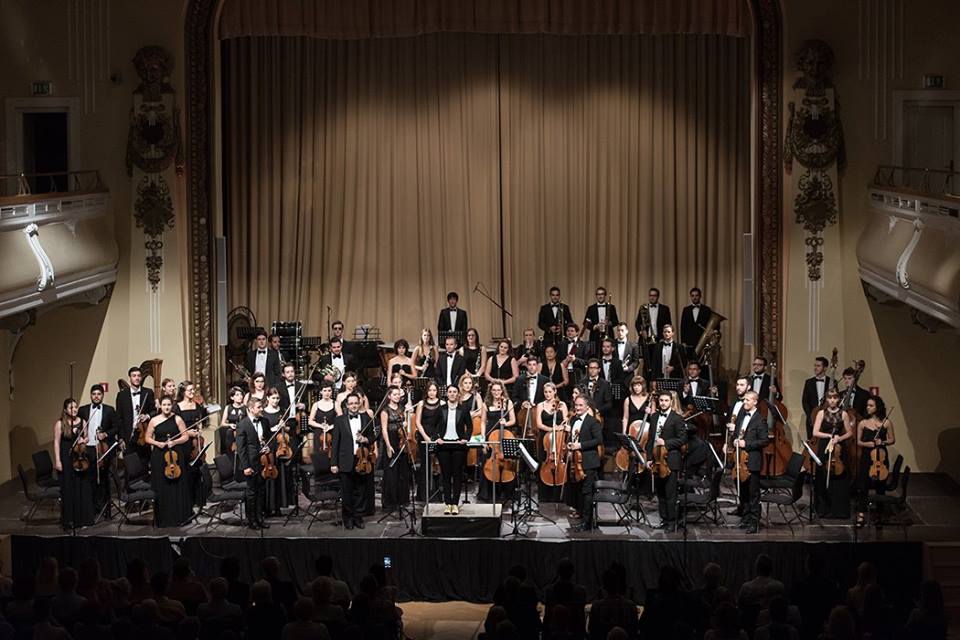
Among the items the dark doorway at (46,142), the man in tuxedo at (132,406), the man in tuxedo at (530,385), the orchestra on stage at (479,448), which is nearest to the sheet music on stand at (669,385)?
the orchestra on stage at (479,448)

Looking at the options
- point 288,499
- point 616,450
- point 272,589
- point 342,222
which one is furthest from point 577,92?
point 272,589

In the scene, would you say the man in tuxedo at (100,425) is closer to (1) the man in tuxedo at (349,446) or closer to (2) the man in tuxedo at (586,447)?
(1) the man in tuxedo at (349,446)

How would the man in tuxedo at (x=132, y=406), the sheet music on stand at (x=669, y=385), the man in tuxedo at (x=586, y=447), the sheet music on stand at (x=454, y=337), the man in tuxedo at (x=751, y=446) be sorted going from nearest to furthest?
1. the man in tuxedo at (x=751, y=446)
2. the man in tuxedo at (x=586, y=447)
3. the sheet music on stand at (x=669, y=385)
4. the man in tuxedo at (x=132, y=406)
5. the sheet music on stand at (x=454, y=337)

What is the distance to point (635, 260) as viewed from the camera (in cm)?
2178

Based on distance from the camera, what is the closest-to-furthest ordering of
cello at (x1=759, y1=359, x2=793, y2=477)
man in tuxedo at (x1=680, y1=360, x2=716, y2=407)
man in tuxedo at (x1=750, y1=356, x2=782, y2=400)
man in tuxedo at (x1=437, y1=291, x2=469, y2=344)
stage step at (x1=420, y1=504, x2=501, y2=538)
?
stage step at (x1=420, y1=504, x2=501, y2=538) → cello at (x1=759, y1=359, x2=793, y2=477) → man in tuxedo at (x1=680, y1=360, x2=716, y2=407) → man in tuxedo at (x1=750, y1=356, x2=782, y2=400) → man in tuxedo at (x1=437, y1=291, x2=469, y2=344)

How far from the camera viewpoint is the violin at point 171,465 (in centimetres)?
1631

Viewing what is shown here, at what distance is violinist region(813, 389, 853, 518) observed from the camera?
1619 centimetres

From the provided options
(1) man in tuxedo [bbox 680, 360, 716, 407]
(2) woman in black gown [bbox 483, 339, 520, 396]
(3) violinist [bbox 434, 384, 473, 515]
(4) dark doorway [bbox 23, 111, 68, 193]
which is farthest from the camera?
(4) dark doorway [bbox 23, 111, 68, 193]

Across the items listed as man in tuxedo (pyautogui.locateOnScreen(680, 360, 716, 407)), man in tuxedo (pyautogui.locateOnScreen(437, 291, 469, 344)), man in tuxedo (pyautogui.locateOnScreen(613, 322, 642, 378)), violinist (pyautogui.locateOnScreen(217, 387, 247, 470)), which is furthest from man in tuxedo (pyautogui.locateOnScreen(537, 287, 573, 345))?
violinist (pyautogui.locateOnScreen(217, 387, 247, 470))

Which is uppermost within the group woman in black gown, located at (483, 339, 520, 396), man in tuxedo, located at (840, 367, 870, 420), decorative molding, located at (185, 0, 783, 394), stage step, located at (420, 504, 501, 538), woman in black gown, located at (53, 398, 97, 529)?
decorative molding, located at (185, 0, 783, 394)

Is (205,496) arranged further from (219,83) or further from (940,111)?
(940,111)

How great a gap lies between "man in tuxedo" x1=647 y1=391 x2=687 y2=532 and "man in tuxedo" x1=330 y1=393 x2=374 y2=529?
3.03m

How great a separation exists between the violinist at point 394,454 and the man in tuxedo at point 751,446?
11.7 feet

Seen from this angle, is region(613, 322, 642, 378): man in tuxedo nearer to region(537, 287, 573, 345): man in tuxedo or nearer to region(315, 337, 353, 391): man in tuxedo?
Answer: region(537, 287, 573, 345): man in tuxedo
